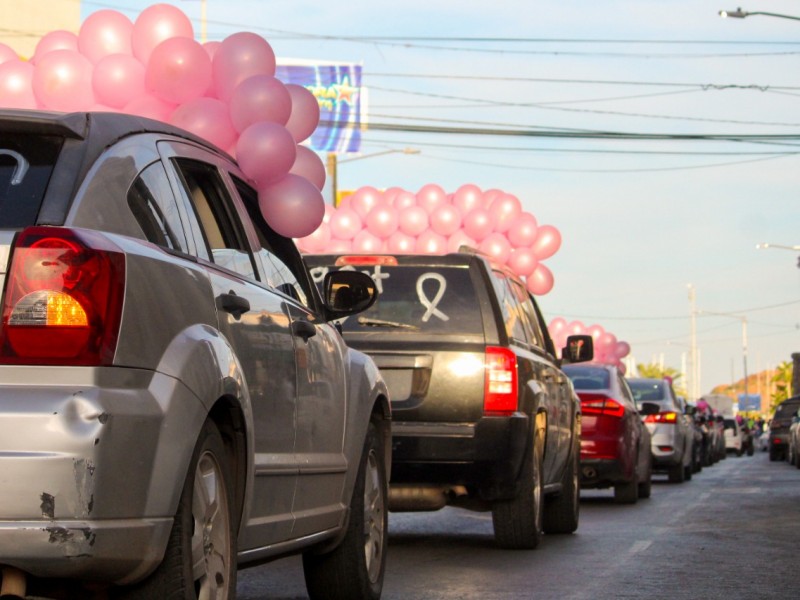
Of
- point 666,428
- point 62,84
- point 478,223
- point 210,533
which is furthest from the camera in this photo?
point 666,428

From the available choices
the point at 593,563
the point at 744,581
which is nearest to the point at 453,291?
the point at 593,563

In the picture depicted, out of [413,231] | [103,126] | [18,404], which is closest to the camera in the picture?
[18,404]

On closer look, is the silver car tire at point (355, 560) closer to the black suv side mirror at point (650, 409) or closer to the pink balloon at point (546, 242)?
the black suv side mirror at point (650, 409)

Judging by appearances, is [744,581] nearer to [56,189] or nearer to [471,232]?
[56,189]

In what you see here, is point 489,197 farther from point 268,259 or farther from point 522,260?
point 268,259

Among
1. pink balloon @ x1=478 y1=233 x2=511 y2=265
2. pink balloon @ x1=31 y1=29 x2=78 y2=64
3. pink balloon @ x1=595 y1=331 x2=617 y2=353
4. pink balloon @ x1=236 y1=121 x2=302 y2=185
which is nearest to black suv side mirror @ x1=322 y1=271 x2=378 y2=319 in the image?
pink balloon @ x1=236 y1=121 x2=302 y2=185

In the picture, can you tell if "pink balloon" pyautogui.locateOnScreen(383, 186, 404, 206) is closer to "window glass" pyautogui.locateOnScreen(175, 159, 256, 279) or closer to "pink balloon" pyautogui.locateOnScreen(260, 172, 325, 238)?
"pink balloon" pyautogui.locateOnScreen(260, 172, 325, 238)

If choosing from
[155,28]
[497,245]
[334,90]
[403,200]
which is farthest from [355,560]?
[334,90]

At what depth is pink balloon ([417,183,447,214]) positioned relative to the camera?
863 inches

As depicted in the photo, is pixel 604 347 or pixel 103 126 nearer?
pixel 103 126

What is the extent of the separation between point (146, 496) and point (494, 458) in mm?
5864

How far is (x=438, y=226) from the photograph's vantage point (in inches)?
859

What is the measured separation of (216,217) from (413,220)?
51.6 ft

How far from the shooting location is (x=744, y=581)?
8781 mm
